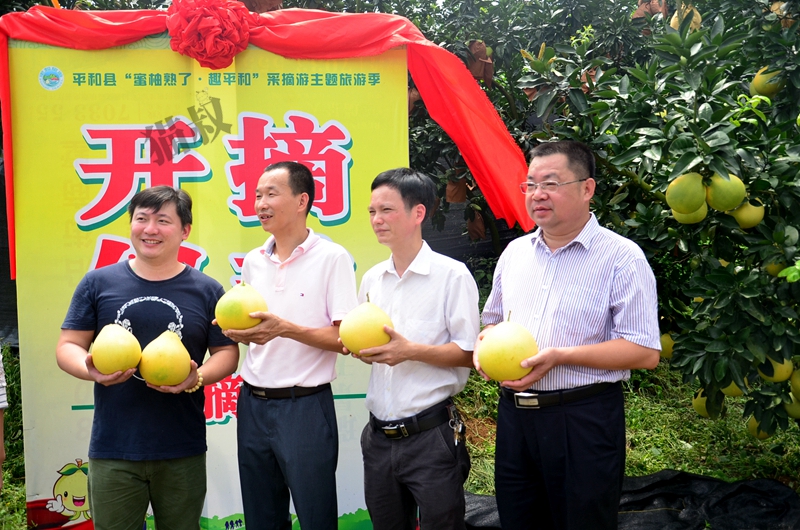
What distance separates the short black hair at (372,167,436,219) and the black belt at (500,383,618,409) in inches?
32.9

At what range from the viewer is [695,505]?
4.11 m

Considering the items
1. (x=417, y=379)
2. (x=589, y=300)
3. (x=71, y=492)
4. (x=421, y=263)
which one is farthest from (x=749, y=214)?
(x=71, y=492)

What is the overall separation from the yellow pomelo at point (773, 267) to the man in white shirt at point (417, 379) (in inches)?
51.5

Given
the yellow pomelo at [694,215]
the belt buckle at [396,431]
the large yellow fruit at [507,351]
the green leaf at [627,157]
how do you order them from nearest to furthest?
the large yellow fruit at [507,351]
the belt buckle at [396,431]
the yellow pomelo at [694,215]
the green leaf at [627,157]

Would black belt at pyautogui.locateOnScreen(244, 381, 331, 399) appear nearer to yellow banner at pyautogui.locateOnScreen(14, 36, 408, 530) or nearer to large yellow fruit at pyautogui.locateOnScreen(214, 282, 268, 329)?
large yellow fruit at pyautogui.locateOnScreen(214, 282, 268, 329)

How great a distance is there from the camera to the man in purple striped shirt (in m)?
2.44

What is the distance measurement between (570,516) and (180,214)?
1.83 m

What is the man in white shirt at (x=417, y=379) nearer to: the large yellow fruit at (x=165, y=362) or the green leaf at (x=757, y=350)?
the large yellow fruit at (x=165, y=362)

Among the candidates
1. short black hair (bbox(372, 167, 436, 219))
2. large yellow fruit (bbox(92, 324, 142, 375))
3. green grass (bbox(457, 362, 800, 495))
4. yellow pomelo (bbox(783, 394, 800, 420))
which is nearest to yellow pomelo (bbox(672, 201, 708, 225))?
short black hair (bbox(372, 167, 436, 219))

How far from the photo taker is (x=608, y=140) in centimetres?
336

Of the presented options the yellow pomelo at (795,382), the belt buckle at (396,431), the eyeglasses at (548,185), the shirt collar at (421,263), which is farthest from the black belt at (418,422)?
the yellow pomelo at (795,382)

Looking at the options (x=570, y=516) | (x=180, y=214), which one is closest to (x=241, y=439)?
(x=180, y=214)

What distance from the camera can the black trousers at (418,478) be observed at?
2617 mm

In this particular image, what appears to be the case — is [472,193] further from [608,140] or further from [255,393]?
[255,393]
